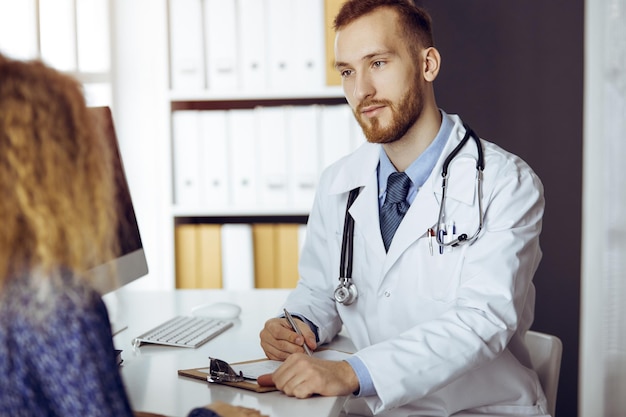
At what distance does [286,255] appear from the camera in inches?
102

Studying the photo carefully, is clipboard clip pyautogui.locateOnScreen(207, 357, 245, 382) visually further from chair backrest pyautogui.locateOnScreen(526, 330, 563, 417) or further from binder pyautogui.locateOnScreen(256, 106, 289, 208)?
binder pyautogui.locateOnScreen(256, 106, 289, 208)

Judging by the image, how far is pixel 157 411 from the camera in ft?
3.58

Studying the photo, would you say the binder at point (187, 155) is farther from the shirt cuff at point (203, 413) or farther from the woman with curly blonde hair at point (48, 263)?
the woman with curly blonde hair at point (48, 263)

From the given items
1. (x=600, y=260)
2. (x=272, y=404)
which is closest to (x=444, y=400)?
(x=272, y=404)

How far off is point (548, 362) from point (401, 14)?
0.83 m

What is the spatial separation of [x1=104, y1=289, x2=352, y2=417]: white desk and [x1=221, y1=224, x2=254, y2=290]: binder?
1.58ft

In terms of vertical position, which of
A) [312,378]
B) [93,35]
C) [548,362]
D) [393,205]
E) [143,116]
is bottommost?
[548,362]

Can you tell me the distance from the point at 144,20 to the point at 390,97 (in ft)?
4.33

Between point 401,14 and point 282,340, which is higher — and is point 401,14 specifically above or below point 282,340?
above

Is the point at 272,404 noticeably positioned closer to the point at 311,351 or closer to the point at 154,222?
the point at 311,351

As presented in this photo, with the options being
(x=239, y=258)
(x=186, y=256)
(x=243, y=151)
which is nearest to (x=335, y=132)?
(x=243, y=151)

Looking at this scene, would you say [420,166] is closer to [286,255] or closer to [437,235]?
[437,235]

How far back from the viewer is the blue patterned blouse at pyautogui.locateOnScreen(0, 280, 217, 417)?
719 mm

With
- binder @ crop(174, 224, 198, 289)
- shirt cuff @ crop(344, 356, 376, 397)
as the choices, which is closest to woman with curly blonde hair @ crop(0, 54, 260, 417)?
shirt cuff @ crop(344, 356, 376, 397)
